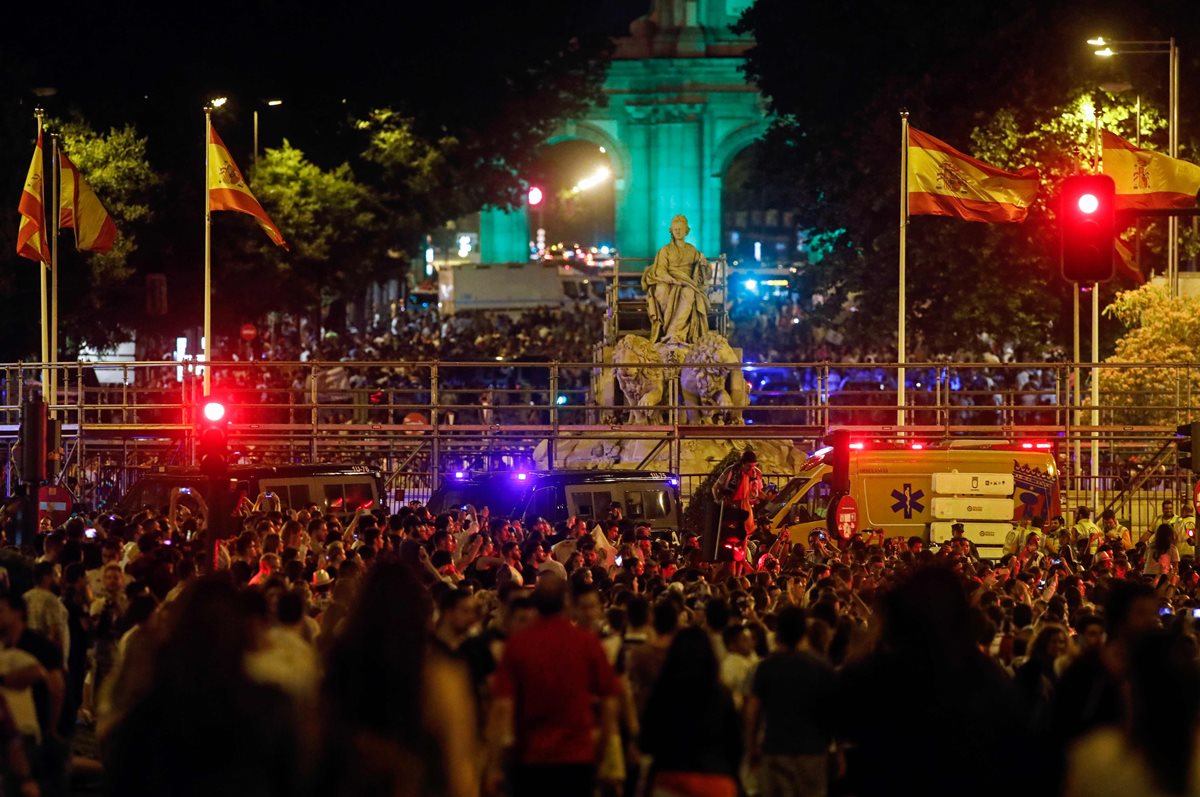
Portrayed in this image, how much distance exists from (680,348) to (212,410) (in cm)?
1068

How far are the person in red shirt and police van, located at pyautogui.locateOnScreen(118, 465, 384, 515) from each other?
14417 mm

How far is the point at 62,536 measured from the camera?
1438 cm

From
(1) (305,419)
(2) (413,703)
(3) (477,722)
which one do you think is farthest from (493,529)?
(1) (305,419)

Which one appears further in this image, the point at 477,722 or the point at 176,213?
the point at 176,213

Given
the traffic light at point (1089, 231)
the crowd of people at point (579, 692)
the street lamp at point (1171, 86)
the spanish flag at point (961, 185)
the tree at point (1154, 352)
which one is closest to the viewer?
the crowd of people at point (579, 692)

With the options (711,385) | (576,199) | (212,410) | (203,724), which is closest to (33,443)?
(212,410)

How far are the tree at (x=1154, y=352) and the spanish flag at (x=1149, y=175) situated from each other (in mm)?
4132

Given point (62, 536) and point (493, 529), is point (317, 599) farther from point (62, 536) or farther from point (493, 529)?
point (493, 529)

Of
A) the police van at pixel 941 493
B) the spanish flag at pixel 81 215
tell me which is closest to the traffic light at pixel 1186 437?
the police van at pixel 941 493

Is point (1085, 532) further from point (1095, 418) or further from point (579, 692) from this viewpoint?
point (579, 692)

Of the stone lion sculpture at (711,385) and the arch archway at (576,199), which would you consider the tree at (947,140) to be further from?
the arch archway at (576,199)

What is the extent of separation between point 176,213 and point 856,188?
14.0m

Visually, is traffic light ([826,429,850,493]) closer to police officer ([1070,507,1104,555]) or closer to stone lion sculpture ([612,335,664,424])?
police officer ([1070,507,1104,555])

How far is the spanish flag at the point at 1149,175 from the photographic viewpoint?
29.5m
